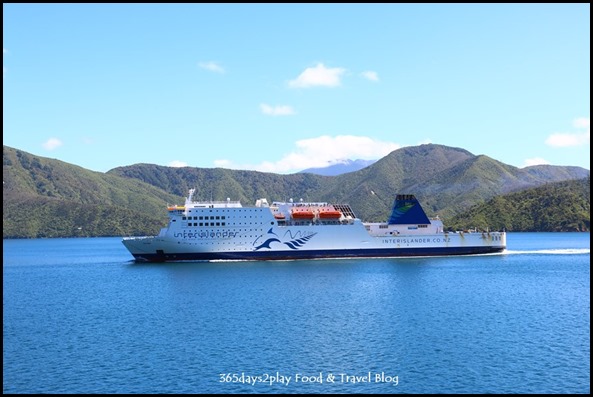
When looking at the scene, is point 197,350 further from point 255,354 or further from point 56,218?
point 56,218

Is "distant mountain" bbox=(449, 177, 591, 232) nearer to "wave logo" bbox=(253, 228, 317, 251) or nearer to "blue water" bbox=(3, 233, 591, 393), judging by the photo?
"wave logo" bbox=(253, 228, 317, 251)

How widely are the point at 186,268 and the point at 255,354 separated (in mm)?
23814

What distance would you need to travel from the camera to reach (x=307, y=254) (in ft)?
152

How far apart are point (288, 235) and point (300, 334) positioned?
83.7 ft

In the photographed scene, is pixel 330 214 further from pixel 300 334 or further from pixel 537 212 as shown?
pixel 537 212

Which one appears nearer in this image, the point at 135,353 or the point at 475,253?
the point at 135,353

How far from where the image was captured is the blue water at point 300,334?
617 inches

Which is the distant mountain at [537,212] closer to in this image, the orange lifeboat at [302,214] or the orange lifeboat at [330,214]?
the orange lifeboat at [330,214]

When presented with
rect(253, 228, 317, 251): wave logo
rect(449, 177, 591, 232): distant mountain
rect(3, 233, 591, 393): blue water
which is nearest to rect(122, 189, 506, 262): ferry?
rect(253, 228, 317, 251): wave logo

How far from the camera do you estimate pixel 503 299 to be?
2794 centimetres

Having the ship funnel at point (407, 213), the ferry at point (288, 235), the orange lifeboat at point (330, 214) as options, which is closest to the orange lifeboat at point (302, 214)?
the ferry at point (288, 235)

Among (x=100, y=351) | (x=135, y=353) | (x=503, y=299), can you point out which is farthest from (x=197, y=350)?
(x=503, y=299)

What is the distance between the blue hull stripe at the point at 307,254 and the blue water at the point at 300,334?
7303 mm

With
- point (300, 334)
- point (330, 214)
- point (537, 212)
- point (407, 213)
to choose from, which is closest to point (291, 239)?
point (330, 214)
